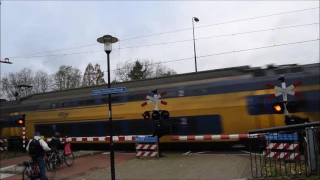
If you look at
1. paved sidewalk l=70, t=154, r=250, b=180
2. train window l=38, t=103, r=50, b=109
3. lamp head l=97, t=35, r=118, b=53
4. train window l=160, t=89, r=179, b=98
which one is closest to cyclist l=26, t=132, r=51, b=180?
paved sidewalk l=70, t=154, r=250, b=180

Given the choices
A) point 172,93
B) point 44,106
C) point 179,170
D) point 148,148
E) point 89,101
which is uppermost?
point 172,93

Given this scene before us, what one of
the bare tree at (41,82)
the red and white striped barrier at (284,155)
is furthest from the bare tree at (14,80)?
the red and white striped barrier at (284,155)

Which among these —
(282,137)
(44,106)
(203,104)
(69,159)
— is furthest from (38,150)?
(44,106)

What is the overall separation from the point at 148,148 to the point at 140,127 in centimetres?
342

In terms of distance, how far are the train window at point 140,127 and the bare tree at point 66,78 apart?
41.2 metres

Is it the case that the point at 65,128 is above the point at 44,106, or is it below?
below

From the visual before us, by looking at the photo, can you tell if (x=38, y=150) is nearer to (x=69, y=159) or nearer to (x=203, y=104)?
(x=69, y=159)

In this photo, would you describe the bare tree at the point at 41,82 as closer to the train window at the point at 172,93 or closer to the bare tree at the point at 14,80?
the bare tree at the point at 14,80

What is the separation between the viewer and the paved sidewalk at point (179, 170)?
10.3 m

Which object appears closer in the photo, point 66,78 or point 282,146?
point 282,146

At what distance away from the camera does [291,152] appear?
30.6ft

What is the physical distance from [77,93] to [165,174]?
506 inches

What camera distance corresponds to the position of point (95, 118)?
20484 millimetres

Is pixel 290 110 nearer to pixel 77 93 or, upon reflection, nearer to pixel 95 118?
pixel 95 118
